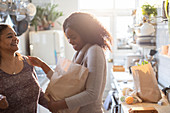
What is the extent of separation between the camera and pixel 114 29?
16.7 feet

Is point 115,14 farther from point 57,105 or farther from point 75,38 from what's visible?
point 57,105

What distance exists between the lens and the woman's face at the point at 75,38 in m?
1.30

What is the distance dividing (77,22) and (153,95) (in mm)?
1088

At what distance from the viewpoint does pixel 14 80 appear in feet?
4.22

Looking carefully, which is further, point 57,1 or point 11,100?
point 57,1

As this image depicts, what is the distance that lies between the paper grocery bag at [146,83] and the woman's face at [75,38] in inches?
30.5

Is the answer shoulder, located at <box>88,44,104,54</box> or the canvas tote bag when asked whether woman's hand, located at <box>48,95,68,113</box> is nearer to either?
the canvas tote bag

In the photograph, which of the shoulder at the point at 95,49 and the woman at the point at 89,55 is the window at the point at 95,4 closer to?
the woman at the point at 89,55

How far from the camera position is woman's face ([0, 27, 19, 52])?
1300 millimetres

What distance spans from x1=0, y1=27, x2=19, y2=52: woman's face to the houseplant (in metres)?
3.09

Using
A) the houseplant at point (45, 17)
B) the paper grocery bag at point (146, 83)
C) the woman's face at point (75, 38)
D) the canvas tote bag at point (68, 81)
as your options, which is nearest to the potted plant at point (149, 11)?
the paper grocery bag at point (146, 83)

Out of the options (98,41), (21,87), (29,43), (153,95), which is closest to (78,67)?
(98,41)

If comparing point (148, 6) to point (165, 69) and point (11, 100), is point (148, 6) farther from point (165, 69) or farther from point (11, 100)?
point (11, 100)

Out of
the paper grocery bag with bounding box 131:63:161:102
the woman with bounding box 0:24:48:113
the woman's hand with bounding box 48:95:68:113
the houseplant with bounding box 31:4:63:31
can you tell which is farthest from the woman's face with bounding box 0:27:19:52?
the houseplant with bounding box 31:4:63:31
